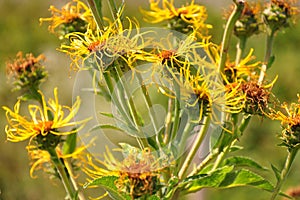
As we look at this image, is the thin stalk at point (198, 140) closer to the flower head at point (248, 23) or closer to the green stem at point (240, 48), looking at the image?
the green stem at point (240, 48)

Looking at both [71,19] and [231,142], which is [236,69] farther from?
[71,19]

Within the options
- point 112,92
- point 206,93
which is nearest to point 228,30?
point 206,93

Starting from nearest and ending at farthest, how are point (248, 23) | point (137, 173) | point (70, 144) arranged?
point (137, 173) < point (70, 144) < point (248, 23)

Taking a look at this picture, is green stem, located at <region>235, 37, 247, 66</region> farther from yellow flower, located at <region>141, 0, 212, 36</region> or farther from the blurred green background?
the blurred green background

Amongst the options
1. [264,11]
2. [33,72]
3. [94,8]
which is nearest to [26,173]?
[33,72]

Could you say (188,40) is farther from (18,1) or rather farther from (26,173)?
(18,1)

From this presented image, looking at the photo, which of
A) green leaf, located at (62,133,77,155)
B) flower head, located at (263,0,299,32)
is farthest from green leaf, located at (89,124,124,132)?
flower head, located at (263,0,299,32)
